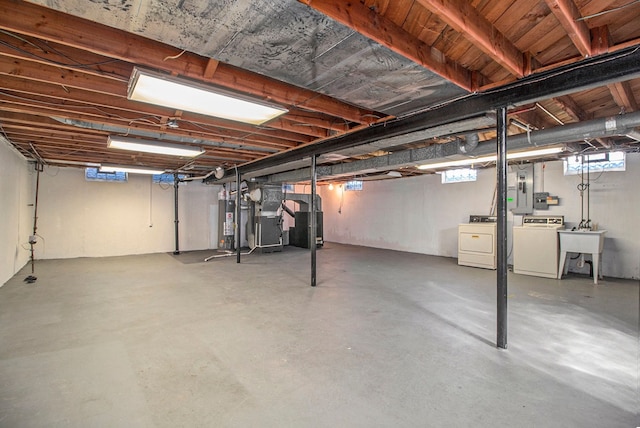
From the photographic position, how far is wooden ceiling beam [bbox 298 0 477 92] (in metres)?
1.53

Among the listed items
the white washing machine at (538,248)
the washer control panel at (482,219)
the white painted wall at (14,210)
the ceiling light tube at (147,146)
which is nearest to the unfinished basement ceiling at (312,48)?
the ceiling light tube at (147,146)

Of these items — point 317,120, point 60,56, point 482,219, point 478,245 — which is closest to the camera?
point 60,56

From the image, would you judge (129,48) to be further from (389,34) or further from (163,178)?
(163,178)

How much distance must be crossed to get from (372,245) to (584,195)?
528cm

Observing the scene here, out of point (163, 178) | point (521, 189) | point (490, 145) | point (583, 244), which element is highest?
point (163, 178)

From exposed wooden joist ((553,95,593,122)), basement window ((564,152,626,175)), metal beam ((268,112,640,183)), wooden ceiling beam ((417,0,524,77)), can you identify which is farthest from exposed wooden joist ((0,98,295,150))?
basement window ((564,152,626,175))

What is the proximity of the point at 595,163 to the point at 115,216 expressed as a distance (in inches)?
419

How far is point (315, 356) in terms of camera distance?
239 cm

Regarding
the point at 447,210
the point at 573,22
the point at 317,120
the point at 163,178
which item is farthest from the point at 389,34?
the point at 163,178

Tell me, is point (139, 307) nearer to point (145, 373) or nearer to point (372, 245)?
point (145, 373)

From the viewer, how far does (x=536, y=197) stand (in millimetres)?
5992

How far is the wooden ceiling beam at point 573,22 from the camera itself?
5.01 ft

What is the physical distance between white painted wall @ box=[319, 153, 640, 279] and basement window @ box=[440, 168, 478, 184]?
0.14 meters

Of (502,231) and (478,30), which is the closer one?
(478,30)
